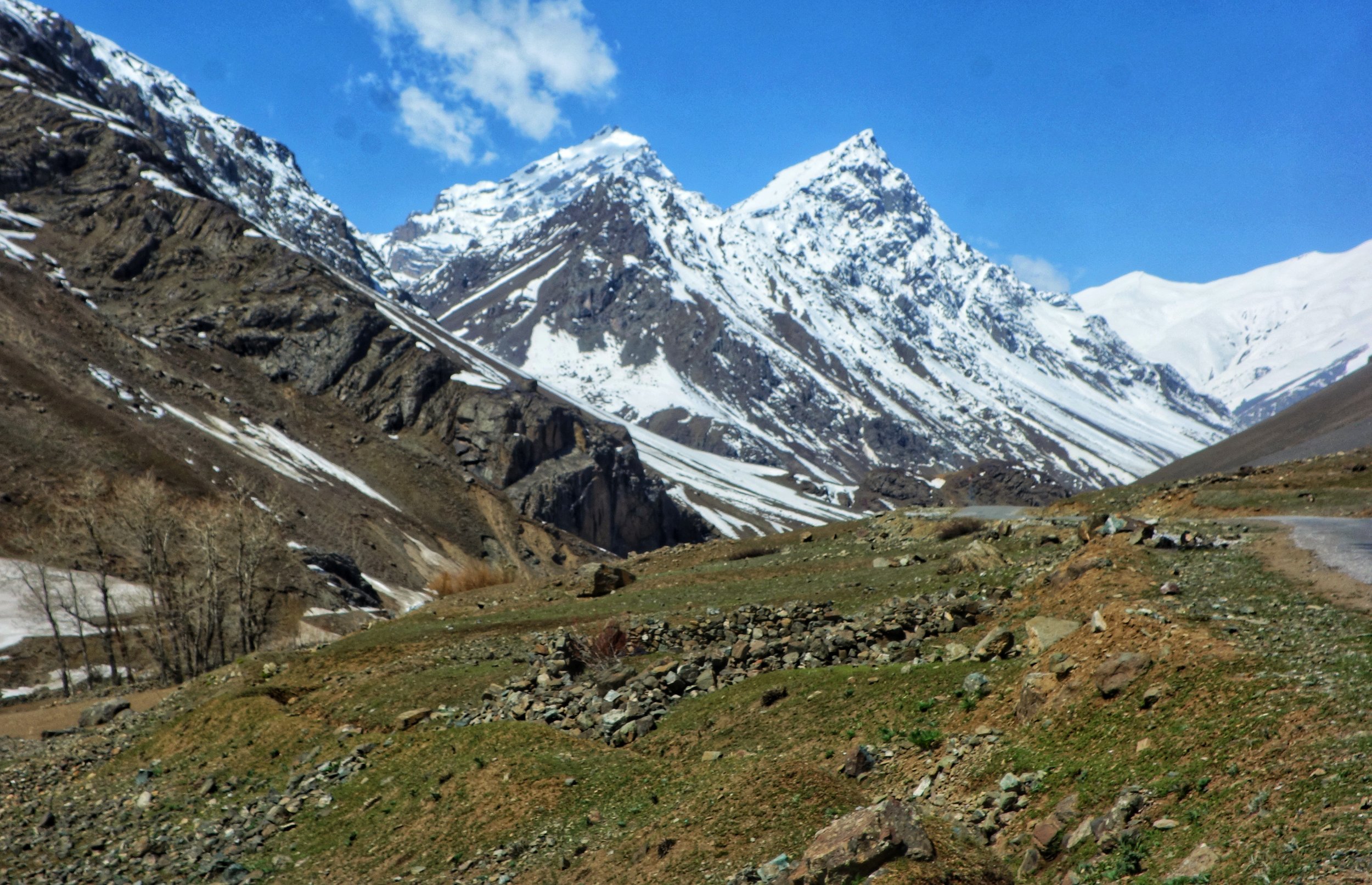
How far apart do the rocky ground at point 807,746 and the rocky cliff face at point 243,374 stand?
69871mm

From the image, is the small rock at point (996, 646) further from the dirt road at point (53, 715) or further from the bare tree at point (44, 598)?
the bare tree at point (44, 598)

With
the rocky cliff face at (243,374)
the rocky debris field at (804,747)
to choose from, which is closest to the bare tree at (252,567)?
the rocky cliff face at (243,374)

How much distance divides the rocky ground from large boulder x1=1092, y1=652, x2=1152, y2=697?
46 mm

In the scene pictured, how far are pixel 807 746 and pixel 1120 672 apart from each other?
18.8ft

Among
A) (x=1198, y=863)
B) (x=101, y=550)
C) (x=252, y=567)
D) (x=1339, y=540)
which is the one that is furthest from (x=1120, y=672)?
(x=101, y=550)

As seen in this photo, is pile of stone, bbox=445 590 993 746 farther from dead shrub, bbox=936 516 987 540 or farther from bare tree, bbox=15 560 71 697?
bare tree, bbox=15 560 71 697

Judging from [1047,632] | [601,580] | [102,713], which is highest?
[102,713]

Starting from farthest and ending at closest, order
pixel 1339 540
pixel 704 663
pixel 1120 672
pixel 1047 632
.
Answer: pixel 1339 540
pixel 704 663
pixel 1047 632
pixel 1120 672

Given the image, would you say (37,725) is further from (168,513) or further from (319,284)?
(319,284)

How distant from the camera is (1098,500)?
50594 millimetres

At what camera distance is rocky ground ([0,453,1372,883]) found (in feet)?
39.2

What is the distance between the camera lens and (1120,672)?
15.3 metres

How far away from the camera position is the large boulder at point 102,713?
3722 cm

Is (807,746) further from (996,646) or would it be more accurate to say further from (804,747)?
(996,646)
